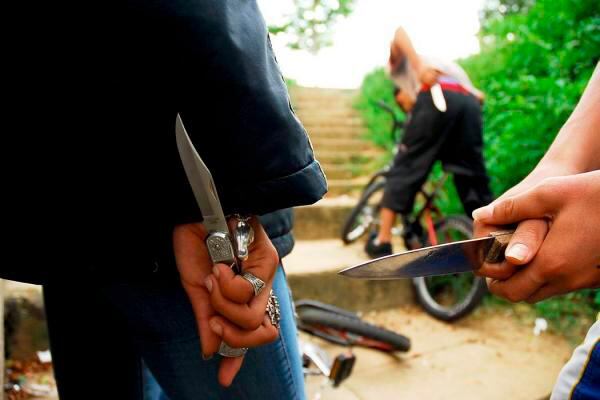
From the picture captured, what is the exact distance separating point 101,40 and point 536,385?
2460 mm

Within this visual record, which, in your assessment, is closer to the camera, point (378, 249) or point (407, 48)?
point (407, 48)

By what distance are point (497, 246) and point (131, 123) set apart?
59cm

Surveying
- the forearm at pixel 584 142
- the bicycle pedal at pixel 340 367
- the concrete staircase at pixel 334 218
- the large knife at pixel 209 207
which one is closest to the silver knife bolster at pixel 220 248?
the large knife at pixel 209 207

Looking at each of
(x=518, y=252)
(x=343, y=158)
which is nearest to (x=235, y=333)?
(x=518, y=252)

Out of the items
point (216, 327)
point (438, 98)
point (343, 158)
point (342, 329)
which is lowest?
point (342, 329)

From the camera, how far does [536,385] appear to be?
6.92ft

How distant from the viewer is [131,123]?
1.94 ft

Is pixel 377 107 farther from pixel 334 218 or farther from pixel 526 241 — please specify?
pixel 526 241

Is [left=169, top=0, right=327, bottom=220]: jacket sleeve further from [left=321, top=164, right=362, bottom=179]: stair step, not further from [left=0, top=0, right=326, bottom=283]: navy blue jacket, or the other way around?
[left=321, top=164, right=362, bottom=179]: stair step

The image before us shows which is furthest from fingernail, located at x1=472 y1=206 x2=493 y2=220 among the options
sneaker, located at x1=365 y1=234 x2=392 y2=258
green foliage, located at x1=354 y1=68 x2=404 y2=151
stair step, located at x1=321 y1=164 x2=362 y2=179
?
stair step, located at x1=321 y1=164 x2=362 y2=179

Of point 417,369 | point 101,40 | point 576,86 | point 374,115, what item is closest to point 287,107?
point 101,40

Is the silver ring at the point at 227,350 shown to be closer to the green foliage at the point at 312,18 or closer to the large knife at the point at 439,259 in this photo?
the large knife at the point at 439,259

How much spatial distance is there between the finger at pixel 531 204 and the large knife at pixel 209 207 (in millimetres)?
398

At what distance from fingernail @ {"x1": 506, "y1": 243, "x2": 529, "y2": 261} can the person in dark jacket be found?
0.29 m
